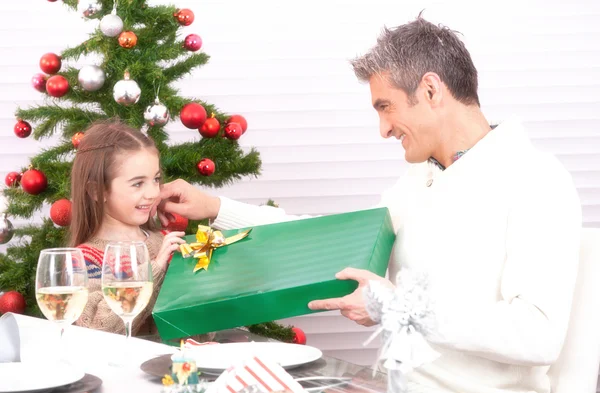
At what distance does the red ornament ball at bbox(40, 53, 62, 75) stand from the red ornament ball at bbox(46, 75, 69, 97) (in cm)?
6

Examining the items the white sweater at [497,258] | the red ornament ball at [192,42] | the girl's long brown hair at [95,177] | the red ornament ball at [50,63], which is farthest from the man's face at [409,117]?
the red ornament ball at [50,63]

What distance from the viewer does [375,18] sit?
3.63 metres

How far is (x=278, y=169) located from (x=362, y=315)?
2.25m

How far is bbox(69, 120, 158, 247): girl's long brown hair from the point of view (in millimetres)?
2541

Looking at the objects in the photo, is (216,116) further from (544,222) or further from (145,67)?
(544,222)

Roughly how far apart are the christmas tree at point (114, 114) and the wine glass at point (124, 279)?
1.48 m

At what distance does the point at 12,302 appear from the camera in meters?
2.84

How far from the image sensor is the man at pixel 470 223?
1482 mm

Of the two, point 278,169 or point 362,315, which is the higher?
point 278,169

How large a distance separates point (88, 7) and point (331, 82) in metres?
1.23

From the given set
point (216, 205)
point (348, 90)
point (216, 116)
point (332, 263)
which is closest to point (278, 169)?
point (348, 90)

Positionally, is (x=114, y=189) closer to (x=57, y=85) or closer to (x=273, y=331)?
(x=57, y=85)

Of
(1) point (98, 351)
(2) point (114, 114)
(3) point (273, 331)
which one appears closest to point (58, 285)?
(1) point (98, 351)

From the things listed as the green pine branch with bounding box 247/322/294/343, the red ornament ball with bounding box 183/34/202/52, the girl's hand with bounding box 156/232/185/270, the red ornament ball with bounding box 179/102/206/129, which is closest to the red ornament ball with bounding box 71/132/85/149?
the red ornament ball with bounding box 179/102/206/129
